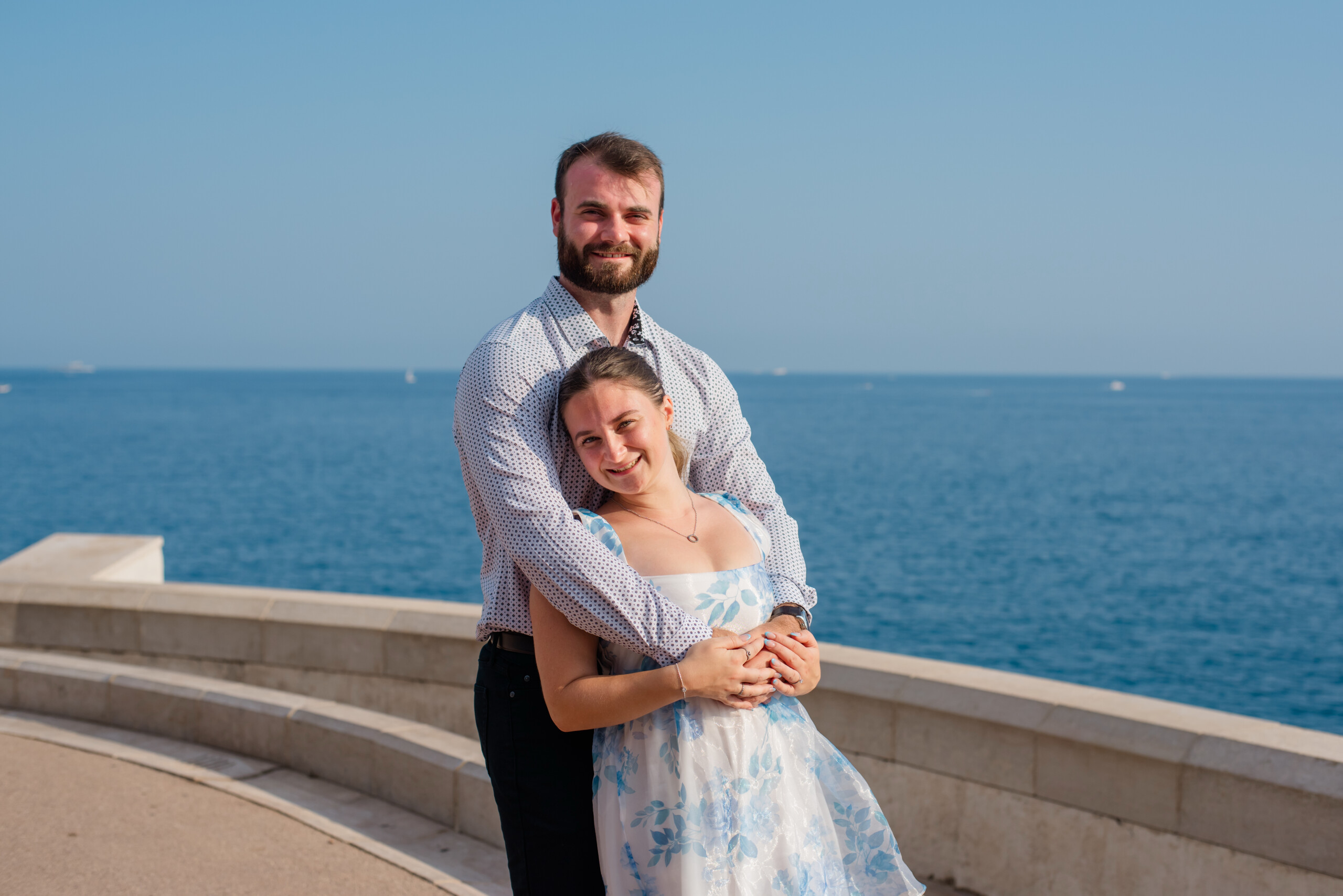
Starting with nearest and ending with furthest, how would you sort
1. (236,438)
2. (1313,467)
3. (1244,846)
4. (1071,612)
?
(1244,846) < (1071,612) < (1313,467) < (236,438)

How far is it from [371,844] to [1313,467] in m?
67.2

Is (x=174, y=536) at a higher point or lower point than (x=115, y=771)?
lower

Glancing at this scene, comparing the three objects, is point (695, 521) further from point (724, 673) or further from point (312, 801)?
point (312, 801)

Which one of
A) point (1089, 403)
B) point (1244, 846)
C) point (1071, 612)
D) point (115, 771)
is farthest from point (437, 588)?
point (1089, 403)

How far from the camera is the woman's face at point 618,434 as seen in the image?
2217mm

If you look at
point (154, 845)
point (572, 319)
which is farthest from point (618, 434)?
point (154, 845)

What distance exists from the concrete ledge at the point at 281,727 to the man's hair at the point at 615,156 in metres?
2.59

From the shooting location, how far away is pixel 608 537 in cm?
223

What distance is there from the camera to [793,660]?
2193mm

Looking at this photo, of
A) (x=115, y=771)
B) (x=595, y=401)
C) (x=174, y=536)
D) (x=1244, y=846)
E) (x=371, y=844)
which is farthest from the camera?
(x=174, y=536)

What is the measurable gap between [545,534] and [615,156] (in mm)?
841

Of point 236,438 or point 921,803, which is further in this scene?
point 236,438

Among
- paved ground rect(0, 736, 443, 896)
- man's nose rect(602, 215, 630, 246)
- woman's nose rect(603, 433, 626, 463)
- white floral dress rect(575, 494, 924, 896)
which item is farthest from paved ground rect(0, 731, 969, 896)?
man's nose rect(602, 215, 630, 246)

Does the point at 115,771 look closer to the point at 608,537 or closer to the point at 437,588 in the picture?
the point at 608,537
